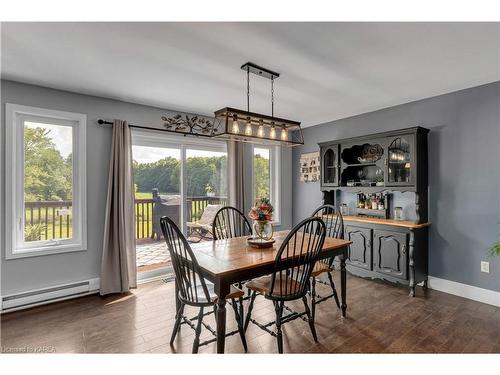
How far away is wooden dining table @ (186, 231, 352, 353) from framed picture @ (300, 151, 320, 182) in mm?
2332

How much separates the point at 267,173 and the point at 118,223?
2.77 m

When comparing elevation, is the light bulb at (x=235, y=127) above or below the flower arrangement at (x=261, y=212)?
above

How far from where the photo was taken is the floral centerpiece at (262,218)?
2566mm

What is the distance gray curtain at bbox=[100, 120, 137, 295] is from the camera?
338cm

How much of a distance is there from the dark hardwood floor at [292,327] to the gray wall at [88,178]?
31 centimetres

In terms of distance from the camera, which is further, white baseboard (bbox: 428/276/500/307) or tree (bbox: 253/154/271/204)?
tree (bbox: 253/154/271/204)

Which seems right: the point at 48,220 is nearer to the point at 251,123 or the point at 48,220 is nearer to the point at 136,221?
the point at 136,221

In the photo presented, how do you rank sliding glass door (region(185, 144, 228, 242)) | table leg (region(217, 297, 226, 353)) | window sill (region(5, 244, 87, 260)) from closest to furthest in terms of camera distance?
table leg (region(217, 297, 226, 353)), window sill (region(5, 244, 87, 260)), sliding glass door (region(185, 144, 228, 242))

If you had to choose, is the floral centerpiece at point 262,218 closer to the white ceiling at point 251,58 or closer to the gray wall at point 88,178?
the white ceiling at point 251,58

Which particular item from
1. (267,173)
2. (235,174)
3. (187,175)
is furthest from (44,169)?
(267,173)

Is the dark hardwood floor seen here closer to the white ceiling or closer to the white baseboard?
the white baseboard

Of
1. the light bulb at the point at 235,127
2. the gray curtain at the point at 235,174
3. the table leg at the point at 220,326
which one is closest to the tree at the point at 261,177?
the gray curtain at the point at 235,174

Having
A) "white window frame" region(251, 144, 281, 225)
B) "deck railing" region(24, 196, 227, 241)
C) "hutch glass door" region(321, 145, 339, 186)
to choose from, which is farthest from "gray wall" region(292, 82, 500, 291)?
"deck railing" region(24, 196, 227, 241)

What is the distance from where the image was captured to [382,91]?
330cm
